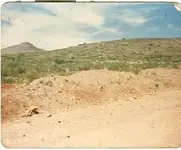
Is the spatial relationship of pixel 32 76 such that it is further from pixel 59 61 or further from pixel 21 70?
pixel 59 61

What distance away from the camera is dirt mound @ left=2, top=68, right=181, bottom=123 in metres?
6.11

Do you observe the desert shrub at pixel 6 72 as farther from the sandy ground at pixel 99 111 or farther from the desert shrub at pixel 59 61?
the desert shrub at pixel 59 61

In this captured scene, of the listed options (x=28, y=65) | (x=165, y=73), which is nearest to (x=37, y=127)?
(x=28, y=65)

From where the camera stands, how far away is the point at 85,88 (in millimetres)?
6934

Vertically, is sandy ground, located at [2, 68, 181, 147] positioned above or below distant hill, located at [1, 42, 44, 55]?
below


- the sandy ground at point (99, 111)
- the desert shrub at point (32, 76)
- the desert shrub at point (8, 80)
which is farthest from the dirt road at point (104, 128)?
the desert shrub at point (32, 76)

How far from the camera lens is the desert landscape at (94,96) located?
17.8 ft

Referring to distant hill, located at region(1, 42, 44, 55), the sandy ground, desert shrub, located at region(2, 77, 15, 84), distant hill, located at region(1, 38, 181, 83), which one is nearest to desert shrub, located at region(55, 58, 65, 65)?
distant hill, located at region(1, 38, 181, 83)

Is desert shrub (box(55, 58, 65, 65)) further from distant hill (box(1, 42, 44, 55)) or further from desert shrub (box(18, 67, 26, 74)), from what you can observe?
desert shrub (box(18, 67, 26, 74))

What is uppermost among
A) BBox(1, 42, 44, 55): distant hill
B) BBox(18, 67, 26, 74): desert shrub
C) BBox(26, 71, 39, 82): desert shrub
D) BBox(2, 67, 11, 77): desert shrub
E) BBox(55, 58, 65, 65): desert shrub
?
BBox(1, 42, 44, 55): distant hill

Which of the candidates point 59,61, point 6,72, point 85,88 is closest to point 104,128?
point 59,61

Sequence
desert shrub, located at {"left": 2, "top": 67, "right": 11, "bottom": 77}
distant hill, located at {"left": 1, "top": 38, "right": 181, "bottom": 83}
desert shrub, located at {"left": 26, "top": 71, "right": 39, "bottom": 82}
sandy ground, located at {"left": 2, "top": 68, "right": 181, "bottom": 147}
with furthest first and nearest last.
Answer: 1. desert shrub, located at {"left": 26, "top": 71, "right": 39, "bottom": 82}
2. distant hill, located at {"left": 1, "top": 38, "right": 181, "bottom": 83}
3. sandy ground, located at {"left": 2, "top": 68, "right": 181, "bottom": 147}
4. desert shrub, located at {"left": 2, "top": 67, "right": 11, "bottom": 77}

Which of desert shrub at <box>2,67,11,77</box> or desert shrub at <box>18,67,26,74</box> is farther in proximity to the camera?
desert shrub at <box>18,67,26,74</box>

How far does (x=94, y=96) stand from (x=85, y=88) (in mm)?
215
